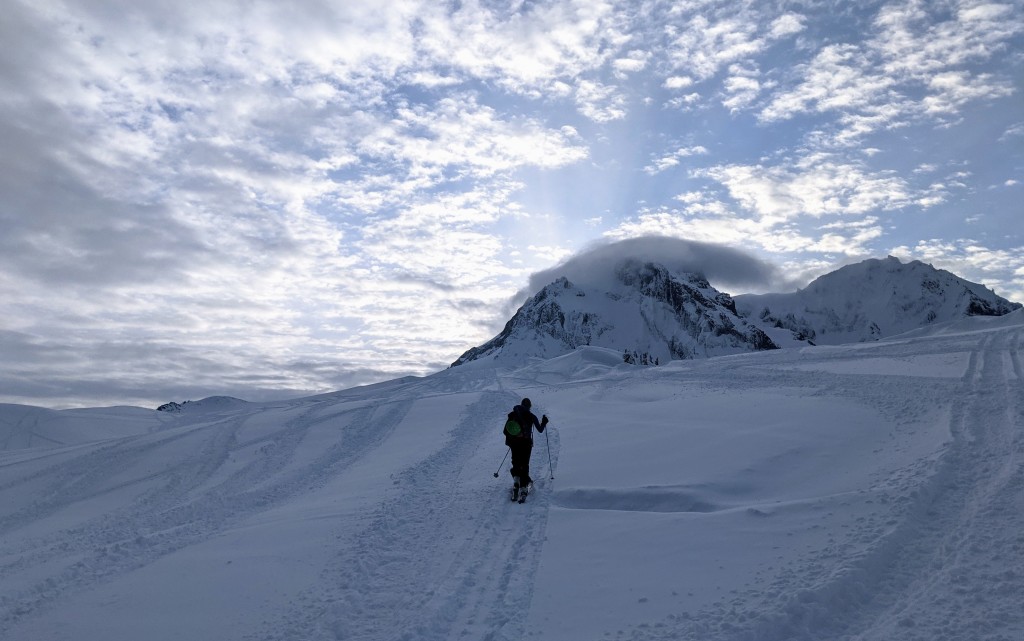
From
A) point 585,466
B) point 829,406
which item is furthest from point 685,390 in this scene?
point 585,466

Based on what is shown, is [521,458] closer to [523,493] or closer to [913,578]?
[523,493]

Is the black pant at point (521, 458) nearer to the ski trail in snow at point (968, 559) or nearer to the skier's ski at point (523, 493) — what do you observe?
the skier's ski at point (523, 493)

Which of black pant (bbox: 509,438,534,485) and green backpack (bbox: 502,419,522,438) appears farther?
green backpack (bbox: 502,419,522,438)

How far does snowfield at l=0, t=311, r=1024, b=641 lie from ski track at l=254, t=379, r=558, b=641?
0.04 m

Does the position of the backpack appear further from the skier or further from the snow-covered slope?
the snow-covered slope

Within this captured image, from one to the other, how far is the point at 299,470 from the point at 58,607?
901 cm

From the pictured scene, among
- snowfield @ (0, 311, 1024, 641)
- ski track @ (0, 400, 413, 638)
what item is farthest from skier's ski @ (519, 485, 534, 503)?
ski track @ (0, 400, 413, 638)

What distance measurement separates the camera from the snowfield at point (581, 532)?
22.1 feet

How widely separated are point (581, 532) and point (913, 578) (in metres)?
4.01

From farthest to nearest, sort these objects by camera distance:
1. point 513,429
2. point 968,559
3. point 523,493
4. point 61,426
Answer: point 61,426 < point 513,429 < point 523,493 < point 968,559

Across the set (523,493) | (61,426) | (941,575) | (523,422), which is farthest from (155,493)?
(61,426)

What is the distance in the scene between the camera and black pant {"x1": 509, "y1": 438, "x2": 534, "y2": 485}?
1184cm

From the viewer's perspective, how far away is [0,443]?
108 feet

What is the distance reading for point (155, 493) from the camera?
623 inches
